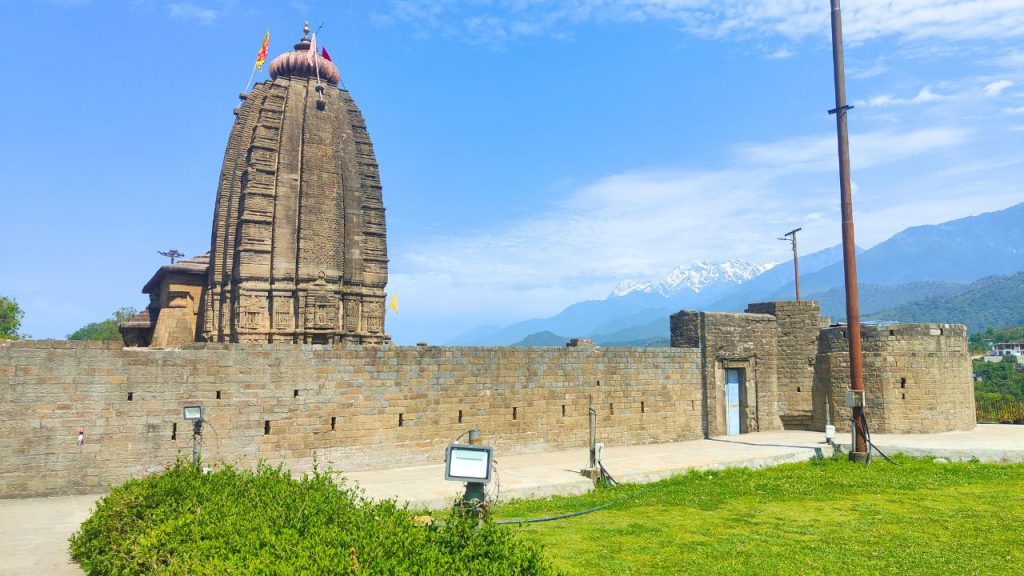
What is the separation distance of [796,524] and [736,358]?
12.2 m

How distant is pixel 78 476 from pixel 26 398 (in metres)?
1.66

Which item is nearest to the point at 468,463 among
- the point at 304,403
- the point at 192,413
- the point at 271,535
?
the point at 271,535

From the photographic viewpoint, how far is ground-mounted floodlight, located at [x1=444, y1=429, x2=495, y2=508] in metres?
6.88

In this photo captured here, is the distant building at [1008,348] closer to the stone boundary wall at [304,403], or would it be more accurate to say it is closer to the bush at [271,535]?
the stone boundary wall at [304,403]

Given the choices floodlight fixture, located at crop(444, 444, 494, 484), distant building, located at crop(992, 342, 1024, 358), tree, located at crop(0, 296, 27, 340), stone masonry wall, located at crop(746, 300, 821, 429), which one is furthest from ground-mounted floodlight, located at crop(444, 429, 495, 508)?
distant building, located at crop(992, 342, 1024, 358)

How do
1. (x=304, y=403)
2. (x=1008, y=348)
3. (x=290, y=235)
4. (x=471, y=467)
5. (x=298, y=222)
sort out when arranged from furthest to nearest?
1. (x=1008, y=348)
2. (x=298, y=222)
3. (x=290, y=235)
4. (x=304, y=403)
5. (x=471, y=467)

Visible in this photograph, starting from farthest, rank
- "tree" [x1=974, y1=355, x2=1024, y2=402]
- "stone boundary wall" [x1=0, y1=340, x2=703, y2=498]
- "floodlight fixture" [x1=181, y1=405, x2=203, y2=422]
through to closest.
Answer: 1. "tree" [x1=974, y1=355, x2=1024, y2=402]
2. "stone boundary wall" [x1=0, y1=340, x2=703, y2=498]
3. "floodlight fixture" [x1=181, y1=405, x2=203, y2=422]

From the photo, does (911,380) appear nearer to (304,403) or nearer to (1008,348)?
(304,403)

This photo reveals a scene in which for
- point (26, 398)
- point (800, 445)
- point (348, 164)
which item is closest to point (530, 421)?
point (800, 445)

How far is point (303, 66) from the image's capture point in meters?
31.1

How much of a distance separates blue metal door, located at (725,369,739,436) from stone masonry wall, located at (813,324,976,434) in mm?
3042

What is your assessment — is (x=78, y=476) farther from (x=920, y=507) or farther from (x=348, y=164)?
(x=348, y=164)

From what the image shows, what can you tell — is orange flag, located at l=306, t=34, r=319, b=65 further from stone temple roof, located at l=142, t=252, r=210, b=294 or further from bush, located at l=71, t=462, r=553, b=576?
bush, located at l=71, t=462, r=553, b=576

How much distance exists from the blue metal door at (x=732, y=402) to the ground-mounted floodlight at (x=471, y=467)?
1616cm
